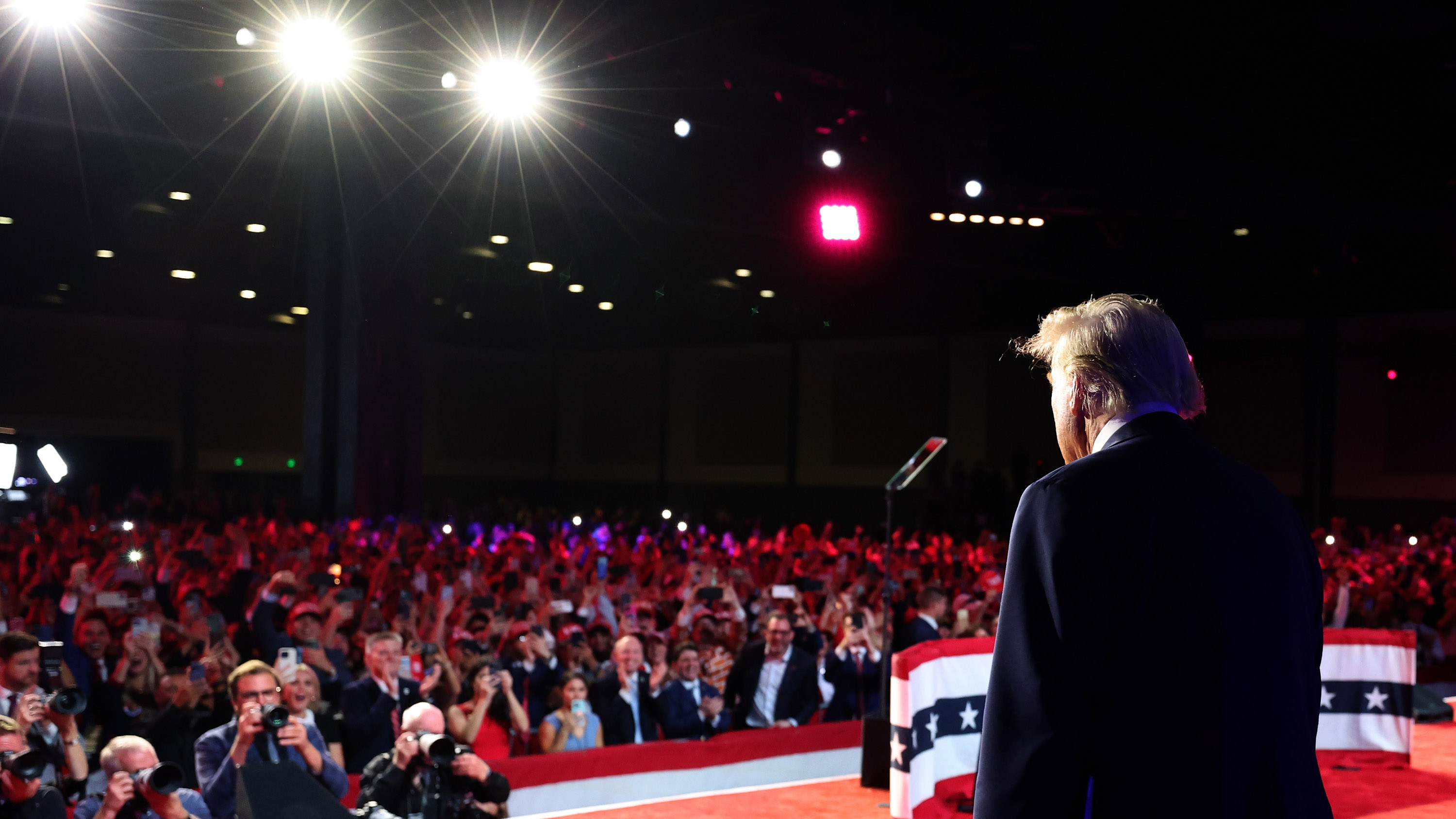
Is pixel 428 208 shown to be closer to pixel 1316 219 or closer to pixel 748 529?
pixel 1316 219

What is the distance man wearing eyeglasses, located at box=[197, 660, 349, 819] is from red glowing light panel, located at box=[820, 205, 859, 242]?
8.17 m

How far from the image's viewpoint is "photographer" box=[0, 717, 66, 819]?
5.02 meters

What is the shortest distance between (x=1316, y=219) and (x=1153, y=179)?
7.37ft

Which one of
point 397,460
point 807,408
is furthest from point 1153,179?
point 807,408

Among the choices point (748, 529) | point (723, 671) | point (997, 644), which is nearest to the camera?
point (997, 644)

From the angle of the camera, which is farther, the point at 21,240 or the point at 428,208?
the point at 21,240

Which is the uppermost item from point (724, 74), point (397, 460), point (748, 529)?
point (724, 74)

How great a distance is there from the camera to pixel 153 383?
92.4ft

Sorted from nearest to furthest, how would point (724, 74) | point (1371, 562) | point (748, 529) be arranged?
point (724, 74) < point (1371, 562) < point (748, 529)

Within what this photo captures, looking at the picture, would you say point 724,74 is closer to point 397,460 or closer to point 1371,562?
point 397,460

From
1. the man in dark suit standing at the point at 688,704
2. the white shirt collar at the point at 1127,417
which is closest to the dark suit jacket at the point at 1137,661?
the white shirt collar at the point at 1127,417

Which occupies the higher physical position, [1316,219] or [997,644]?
[1316,219]

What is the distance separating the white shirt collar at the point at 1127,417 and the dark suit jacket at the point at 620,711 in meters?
6.66

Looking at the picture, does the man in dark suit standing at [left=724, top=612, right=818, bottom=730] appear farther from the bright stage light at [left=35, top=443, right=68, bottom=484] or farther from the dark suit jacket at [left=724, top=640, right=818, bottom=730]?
the bright stage light at [left=35, top=443, right=68, bottom=484]
